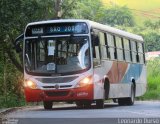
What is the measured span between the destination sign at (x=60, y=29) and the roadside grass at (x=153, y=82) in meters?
19.2

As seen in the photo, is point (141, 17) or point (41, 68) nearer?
point (41, 68)

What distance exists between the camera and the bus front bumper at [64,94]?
21734mm

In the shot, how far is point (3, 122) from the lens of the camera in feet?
52.6

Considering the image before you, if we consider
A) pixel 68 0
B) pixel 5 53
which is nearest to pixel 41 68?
pixel 5 53

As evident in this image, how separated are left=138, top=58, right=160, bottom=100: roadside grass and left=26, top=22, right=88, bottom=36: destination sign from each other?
1917 centimetres

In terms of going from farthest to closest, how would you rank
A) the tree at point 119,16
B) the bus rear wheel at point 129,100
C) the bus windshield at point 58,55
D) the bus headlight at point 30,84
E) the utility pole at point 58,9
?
the tree at point 119,16 < the utility pole at point 58,9 < the bus rear wheel at point 129,100 < the bus headlight at point 30,84 < the bus windshield at point 58,55

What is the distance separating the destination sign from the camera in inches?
868

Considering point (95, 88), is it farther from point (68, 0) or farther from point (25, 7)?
point (68, 0)

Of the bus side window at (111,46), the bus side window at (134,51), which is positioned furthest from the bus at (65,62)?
the bus side window at (134,51)

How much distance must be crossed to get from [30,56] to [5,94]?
21.1 ft

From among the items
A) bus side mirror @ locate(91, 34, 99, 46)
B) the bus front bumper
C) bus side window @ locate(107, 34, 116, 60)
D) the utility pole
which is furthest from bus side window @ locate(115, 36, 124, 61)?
the utility pole

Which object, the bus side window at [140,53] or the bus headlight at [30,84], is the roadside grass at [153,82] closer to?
the bus side window at [140,53]

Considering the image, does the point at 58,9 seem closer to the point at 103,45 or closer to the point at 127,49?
the point at 127,49

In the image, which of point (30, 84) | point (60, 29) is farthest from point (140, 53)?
point (30, 84)
